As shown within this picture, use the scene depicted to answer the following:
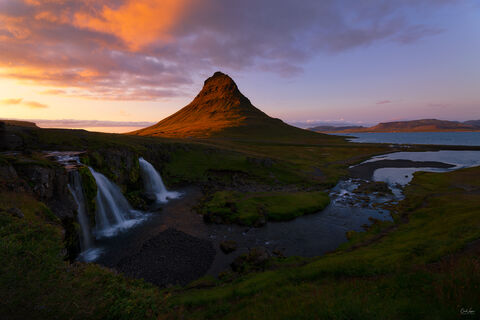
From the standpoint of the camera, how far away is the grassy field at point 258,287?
9188 mm

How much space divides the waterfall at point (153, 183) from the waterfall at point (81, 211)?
18.9m

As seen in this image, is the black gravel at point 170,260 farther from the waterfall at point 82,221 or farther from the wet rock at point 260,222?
the wet rock at point 260,222

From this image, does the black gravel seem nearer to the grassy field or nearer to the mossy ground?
the grassy field

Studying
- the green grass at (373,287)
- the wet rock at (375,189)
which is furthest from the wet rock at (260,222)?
the wet rock at (375,189)

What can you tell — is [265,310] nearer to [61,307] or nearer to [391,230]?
[61,307]

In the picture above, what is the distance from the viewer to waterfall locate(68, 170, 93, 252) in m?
26.9

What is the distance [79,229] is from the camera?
87.1 ft

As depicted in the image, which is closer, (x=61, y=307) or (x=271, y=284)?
(x=61, y=307)

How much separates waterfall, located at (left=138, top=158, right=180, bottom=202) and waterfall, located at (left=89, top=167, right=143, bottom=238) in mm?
10149

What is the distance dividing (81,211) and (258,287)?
26.6 m

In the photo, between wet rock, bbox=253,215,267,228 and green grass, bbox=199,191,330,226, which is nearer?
wet rock, bbox=253,215,267,228

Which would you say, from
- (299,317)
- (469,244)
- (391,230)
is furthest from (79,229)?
(391,230)

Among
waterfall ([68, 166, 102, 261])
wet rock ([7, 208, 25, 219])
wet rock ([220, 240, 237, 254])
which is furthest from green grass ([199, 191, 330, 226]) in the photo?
wet rock ([7, 208, 25, 219])

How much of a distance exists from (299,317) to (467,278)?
8.40m
